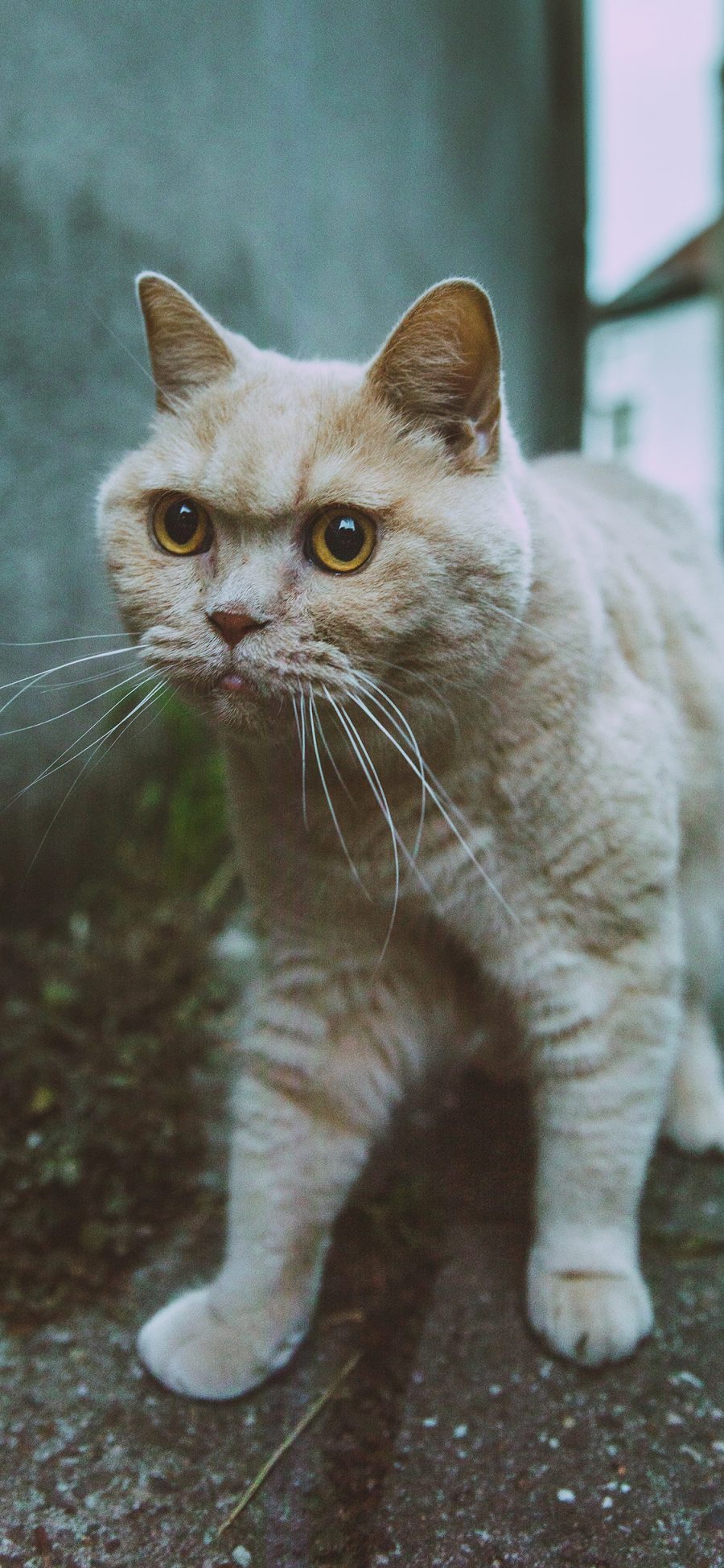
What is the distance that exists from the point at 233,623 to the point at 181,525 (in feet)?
0.63

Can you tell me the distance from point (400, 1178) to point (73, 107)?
1.86 m

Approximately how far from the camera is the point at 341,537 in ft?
3.44

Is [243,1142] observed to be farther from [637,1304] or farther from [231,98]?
[231,98]

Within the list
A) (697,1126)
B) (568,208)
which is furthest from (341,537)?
(568,208)

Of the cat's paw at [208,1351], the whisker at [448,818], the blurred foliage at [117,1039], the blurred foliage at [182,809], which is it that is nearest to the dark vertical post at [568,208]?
the blurred foliage at [182,809]

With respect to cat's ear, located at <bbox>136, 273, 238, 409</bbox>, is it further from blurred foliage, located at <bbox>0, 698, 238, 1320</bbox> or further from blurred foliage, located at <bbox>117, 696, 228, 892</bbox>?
blurred foliage, located at <bbox>117, 696, 228, 892</bbox>

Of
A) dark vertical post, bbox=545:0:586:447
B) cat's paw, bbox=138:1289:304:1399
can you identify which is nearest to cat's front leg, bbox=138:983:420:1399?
cat's paw, bbox=138:1289:304:1399

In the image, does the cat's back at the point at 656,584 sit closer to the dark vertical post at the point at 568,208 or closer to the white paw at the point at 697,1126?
the white paw at the point at 697,1126

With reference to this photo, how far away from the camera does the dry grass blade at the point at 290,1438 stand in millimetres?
1100

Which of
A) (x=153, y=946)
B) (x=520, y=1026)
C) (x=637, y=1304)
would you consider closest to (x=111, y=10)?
(x=153, y=946)

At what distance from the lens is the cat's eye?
105 centimetres

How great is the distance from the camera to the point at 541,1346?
1339 millimetres

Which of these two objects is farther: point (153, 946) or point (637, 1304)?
point (153, 946)

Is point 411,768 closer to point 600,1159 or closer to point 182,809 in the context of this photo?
point 600,1159
